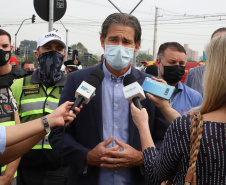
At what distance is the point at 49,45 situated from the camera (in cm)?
352

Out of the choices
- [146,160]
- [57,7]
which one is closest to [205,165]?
[146,160]

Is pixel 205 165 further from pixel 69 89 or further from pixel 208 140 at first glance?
pixel 69 89

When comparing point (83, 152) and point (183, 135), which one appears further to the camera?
point (83, 152)

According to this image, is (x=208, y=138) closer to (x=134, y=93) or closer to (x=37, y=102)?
(x=134, y=93)

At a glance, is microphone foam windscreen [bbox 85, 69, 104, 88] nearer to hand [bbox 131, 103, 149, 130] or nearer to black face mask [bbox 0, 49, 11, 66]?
hand [bbox 131, 103, 149, 130]

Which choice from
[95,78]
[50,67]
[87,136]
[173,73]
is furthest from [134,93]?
[173,73]

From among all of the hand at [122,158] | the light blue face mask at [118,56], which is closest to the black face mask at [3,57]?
the light blue face mask at [118,56]

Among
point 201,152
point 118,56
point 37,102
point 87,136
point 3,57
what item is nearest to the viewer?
point 201,152

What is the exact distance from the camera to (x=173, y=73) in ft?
12.7

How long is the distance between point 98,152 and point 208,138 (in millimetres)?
870

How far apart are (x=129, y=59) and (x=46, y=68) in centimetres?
127

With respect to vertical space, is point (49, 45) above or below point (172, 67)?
above

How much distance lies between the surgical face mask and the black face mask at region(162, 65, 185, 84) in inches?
56.4

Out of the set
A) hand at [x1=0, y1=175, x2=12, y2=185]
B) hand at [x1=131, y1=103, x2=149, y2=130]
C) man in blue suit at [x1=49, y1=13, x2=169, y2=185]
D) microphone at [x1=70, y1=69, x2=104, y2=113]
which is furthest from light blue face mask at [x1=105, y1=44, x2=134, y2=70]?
hand at [x1=0, y1=175, x2=12, y2=185]
